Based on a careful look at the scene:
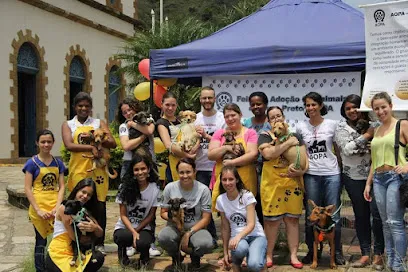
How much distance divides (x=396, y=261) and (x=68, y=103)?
53.0 ft

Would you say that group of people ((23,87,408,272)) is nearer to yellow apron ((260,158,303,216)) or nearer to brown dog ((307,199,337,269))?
yellow apron ((260,158,303,216))

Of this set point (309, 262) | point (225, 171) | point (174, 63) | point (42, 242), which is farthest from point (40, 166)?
point (309, 262)

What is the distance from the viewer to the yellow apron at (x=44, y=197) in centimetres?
467

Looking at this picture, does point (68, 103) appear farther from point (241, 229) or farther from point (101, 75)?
point (241, 229)

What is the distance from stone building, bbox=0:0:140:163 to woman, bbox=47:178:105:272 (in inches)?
483

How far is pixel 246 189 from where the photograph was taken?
4703mm

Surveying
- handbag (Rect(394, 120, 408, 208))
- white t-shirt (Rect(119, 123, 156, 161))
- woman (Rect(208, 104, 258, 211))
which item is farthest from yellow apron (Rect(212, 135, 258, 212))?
handbag (Rect(394, 120, 408, 208))

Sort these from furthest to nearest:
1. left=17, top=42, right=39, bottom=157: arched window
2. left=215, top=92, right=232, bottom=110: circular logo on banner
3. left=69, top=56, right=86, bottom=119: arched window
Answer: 1. left=69, top=56, right=86, bottom=119: arched window
2. left=17, top=42, right=39, bottom=157: arched window
3. left=215, top=92, right=232, bottom=110: circular logo on banner

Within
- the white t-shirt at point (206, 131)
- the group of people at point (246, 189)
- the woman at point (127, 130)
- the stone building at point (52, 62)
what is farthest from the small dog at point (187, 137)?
the stone building at point (52, 62)

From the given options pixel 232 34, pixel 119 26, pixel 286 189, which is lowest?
pixel 286 189

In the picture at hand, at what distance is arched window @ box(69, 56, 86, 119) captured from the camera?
19.3 m

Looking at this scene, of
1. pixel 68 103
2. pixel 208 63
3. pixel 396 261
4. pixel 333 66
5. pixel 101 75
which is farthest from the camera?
pixel 101 75

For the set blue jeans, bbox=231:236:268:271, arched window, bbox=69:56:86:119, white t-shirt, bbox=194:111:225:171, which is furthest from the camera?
arched window, bbox=69:56:86:119

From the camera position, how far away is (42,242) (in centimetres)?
470
